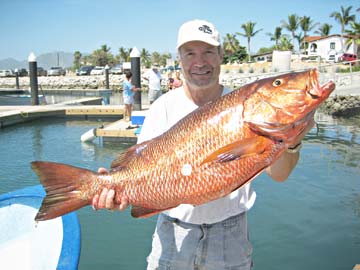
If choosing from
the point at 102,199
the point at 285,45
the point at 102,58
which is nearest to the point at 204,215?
the point at 102,199

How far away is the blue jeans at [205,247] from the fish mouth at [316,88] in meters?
0.99

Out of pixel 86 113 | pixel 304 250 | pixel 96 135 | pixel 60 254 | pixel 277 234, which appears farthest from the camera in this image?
pixel 86 113

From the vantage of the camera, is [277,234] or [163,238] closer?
[163,238]

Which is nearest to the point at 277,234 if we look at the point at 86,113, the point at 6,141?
the point at 6,141

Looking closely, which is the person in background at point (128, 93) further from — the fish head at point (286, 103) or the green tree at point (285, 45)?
the green tree at point (285, 45)

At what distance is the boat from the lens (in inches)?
139

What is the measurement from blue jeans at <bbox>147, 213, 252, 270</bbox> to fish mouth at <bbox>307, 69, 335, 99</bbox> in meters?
0.99

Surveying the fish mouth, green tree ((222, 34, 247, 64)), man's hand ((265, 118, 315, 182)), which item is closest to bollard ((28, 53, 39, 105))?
man's hand ((265, 118, 315, 182))

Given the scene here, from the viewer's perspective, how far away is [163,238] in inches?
94.8

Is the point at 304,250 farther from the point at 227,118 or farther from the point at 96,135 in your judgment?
the point at 96,135

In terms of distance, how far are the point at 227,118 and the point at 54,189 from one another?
1119 millimetres

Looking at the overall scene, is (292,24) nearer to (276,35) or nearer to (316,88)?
(276,35)

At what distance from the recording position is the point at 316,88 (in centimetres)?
179

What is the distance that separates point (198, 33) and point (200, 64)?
19 cm
